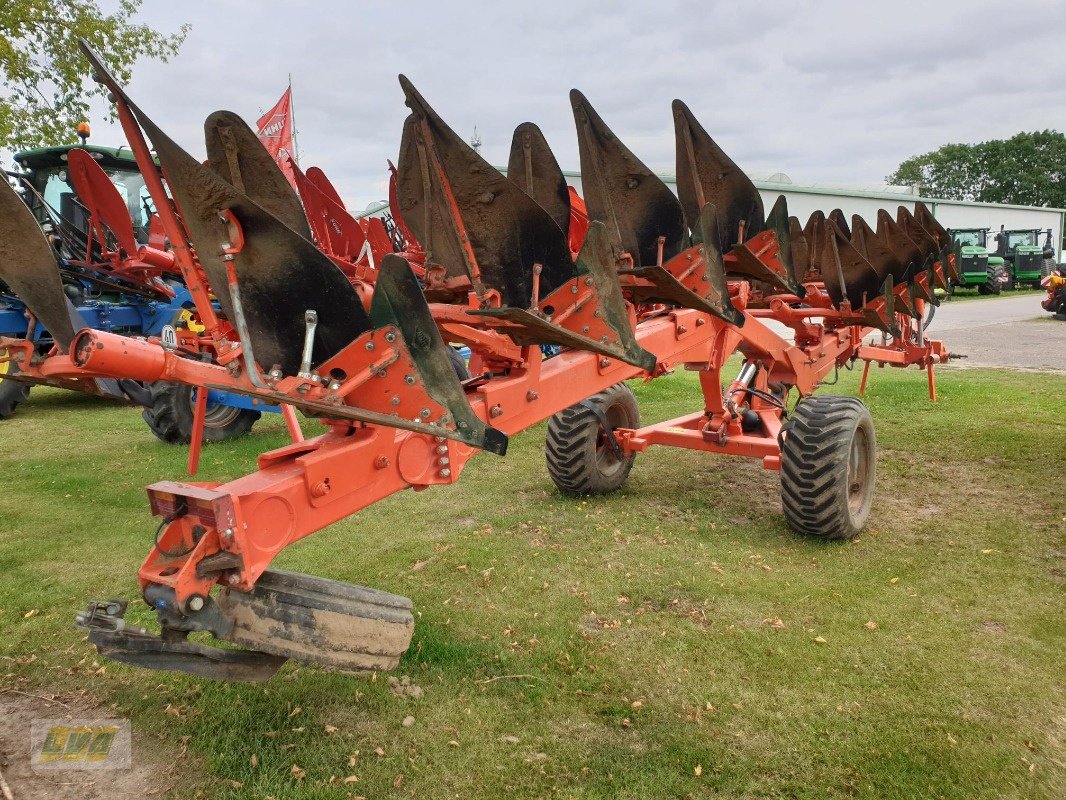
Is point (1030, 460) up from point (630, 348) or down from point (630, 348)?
down

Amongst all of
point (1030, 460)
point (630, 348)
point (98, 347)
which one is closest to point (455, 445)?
point (630, 348)

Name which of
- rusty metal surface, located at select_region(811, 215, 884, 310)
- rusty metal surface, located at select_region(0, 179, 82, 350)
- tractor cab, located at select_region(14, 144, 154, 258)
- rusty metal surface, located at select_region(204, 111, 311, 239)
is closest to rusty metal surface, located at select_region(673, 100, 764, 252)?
rusty metal surface, located at select_region(811, 215, 884, 310)

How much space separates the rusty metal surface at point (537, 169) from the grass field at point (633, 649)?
193 cm

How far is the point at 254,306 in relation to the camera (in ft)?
7.57

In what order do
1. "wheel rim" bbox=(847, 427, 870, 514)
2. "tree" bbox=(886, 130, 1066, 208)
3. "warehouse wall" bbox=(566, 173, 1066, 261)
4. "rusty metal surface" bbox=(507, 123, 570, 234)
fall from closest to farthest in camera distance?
"rusty metal surface" bbox=(507, 123, 570, 234), "wheel rim" bbox=(847, 427, 870, 514), "warehouse wall" bbox=(566, 173, 1066, 261), "tree" bbox=(886, 130, 1066, 208)

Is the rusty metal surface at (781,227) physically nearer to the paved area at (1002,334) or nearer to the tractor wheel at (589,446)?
the tractor wheel at (589,446)

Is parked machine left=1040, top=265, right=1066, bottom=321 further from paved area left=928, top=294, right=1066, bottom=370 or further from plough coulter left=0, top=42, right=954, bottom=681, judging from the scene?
plough coulter left=0, top=42, right=954, bottom=681

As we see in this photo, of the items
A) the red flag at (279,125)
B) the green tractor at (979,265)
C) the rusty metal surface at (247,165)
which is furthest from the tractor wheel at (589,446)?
the green tractor at (979,265)

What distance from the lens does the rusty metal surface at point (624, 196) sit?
3699 millimetres

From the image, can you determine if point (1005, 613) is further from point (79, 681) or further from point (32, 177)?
point (32, 177)

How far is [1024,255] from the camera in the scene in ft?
103

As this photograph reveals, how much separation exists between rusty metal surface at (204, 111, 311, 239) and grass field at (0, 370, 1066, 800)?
5.96 ft

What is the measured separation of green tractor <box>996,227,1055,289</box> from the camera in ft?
103

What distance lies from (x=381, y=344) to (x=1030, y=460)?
20.2 feet
